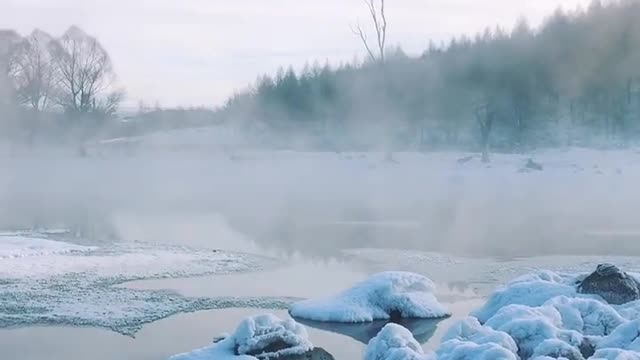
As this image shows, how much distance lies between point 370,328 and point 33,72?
48305 millimetres

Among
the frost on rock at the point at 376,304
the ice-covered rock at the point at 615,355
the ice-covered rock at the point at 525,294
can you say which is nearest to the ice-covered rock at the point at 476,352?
the ice-covered rock at the point at 615,355

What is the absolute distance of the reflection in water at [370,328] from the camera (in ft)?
36.5

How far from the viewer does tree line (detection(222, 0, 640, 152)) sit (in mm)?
46250

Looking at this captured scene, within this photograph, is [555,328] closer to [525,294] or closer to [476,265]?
[525,294]

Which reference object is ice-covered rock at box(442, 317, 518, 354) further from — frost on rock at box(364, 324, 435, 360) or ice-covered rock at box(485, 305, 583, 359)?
frost on rock at box(364, 324, 435, 360)

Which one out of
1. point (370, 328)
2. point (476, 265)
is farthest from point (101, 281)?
point (476, 265)

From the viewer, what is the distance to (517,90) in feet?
151

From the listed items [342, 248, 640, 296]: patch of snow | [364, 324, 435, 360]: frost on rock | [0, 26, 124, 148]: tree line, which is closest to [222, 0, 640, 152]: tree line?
[0, 26, 124, 148]: tree line

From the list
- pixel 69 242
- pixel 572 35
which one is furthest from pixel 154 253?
pixel 572 35

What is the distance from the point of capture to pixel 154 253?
56.8 ft

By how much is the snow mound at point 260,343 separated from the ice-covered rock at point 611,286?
3.86 m

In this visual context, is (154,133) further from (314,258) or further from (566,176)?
(314,258)

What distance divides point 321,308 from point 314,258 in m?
5.08

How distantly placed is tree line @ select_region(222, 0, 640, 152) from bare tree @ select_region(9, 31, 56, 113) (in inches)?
672
